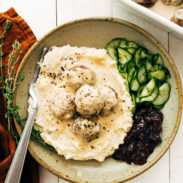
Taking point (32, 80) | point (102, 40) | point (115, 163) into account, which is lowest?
point (115, 163)

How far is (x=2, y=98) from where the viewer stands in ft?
10.5

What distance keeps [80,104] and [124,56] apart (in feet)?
2.71

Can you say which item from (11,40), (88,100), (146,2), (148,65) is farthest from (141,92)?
(11,40)

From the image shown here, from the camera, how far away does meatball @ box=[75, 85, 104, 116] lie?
290 cm

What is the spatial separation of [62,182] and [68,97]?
1.17 meters

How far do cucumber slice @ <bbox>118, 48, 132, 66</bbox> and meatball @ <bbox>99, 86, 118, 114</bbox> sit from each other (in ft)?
1.39

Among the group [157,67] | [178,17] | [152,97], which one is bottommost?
[152,97]

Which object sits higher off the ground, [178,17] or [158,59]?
[178,17]

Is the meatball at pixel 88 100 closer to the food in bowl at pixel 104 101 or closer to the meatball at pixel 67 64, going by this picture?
the food in bowl at pixel 104 101

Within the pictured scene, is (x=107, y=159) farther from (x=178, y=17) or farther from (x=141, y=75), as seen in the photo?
(x=178, y=17)

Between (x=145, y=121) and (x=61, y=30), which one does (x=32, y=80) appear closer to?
(x=61, y=30)

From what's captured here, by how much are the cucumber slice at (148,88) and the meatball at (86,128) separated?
25.9 inches

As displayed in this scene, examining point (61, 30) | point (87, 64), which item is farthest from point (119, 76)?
point (61, 30)

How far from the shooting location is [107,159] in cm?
324
